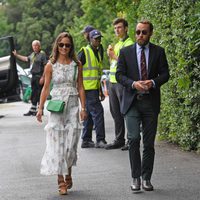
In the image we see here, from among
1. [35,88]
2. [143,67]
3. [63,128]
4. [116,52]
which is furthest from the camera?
[35,88]

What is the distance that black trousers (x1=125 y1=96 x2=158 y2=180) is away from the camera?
870 centimetres

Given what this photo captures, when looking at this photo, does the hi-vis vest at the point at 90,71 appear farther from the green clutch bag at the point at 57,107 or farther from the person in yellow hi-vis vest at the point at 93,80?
the green clutch bag at the point at 57,107

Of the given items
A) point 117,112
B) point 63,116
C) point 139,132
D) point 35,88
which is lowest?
point 35,88

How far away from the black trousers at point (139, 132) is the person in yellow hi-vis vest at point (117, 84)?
11.0 ft

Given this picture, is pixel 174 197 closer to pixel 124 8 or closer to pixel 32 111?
pixel 124 8

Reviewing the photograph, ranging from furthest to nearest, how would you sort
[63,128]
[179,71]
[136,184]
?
[179,71], [63,128], [136,184]

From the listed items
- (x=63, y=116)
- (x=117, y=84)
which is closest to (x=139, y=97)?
(x=63, y=116)

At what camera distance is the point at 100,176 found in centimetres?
992

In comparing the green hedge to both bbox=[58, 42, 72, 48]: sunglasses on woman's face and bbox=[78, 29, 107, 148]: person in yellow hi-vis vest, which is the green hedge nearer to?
bbox=[78, 29, 107, 148]: person in yellow hi-vis vest

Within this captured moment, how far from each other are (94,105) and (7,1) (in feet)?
262

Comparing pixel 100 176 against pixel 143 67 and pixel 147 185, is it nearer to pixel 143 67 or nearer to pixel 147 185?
pixel 147 185

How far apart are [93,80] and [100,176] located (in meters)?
3.06

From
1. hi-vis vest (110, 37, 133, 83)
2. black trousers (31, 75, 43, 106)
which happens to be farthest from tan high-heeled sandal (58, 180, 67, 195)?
black trousers (31, 75, 43, 106)

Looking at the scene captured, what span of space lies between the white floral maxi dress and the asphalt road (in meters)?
0.35
